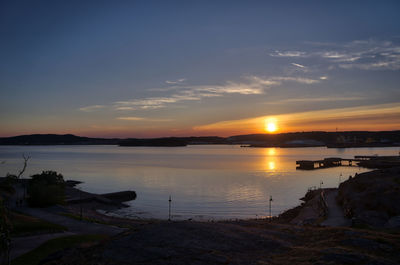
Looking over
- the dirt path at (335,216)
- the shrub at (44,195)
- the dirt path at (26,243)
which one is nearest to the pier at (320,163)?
the dirt path at (335,216)

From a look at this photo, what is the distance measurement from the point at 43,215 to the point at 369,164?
10893cm

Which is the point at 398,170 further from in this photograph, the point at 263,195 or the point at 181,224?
the point at 181,224

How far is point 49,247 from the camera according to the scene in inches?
816

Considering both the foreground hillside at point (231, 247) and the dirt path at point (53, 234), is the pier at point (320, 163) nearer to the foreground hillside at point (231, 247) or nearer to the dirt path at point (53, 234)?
the dirt path at point (53, 234)

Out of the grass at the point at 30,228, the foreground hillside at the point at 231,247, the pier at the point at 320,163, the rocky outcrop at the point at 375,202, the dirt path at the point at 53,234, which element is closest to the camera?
the foreground hillside at the point at 231,247

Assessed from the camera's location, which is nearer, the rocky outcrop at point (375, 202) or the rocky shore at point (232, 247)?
the rocky shore at point (232, 247)

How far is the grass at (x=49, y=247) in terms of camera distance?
59.1 feet

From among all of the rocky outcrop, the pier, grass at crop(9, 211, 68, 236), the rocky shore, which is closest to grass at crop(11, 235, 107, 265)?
grass at crop(9, 211, 68, 236)

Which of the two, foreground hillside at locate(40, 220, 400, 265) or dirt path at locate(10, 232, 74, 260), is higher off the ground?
foreground hillside at locate(40, 220, 400, 265)

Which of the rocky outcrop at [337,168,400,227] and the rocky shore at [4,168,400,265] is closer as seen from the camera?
the rocky shore at [4,168,400,265]

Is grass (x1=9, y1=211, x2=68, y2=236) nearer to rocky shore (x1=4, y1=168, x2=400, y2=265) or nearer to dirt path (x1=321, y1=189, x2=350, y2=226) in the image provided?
rocky shore (x1=4, y1=168, x2=400, y2=265)

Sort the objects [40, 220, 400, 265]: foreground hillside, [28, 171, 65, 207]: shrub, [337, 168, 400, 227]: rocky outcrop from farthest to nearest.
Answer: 1. [28, 171, 65, 207]: shrub
2. [337, 168, 400, 227]: rocky outcrop
3. [40, 220, 400, 265]: foreground hillside

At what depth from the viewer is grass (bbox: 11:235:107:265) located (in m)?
18.0

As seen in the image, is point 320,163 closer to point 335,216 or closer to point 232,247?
point 335,216
